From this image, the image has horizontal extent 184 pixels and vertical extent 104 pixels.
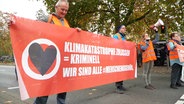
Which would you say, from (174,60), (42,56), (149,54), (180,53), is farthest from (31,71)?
(180,53)

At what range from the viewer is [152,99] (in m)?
6.47

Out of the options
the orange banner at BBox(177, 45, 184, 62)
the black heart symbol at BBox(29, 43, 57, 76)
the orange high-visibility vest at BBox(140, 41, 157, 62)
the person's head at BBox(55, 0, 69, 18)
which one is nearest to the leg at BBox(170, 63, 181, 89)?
the orange banner at BBox(177, 45, 184, 62)

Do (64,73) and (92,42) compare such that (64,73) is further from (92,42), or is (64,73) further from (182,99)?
(182,99)

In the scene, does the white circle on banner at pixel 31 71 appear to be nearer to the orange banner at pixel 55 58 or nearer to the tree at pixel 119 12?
the orange banner at pixel 55 58

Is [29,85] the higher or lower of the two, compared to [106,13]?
lower

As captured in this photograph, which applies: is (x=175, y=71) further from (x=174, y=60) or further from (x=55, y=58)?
(x=55, y=58)

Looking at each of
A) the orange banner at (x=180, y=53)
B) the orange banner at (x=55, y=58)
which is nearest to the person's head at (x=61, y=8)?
the orange banner at (x=55, y=58)

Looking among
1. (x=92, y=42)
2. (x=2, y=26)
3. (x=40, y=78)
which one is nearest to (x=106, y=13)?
(x=92, y=42)

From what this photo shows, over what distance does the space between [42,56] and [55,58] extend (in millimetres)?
258

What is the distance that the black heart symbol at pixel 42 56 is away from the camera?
358 centimetres

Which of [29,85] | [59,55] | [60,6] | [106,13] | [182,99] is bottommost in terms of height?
[182,99]

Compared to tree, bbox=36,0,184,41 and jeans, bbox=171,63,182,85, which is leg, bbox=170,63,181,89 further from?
tree, bbox=36,0,184,41

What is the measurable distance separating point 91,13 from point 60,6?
17.3 m

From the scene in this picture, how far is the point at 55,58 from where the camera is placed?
391cm
